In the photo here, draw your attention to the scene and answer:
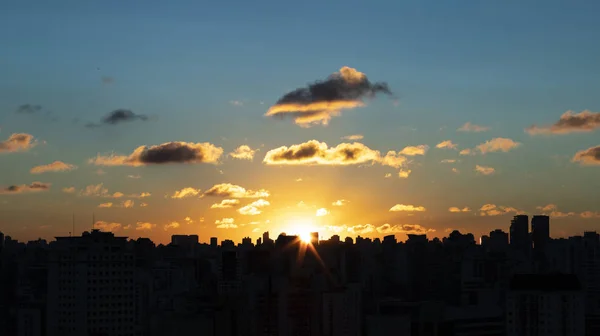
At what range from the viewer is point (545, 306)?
142 m

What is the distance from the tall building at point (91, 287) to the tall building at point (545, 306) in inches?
2150

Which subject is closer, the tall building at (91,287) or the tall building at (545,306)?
the tall building at (91,287)

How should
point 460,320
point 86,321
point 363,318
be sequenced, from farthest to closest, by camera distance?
point 363,318 < point 460,320 < point 86,321

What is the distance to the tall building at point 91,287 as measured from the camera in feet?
457

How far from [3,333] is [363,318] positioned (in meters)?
71.1

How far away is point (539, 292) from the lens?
5556 inches

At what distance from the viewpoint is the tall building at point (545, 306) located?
463 feet

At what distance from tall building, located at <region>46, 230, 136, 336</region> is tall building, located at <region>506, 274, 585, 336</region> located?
5460 centimetres

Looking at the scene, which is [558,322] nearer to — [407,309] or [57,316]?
[407,309]

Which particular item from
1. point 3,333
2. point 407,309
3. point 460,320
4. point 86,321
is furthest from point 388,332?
point 3,333

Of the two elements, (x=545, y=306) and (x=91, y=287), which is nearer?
(x=91, y=287)

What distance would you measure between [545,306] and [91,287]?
63.5 m

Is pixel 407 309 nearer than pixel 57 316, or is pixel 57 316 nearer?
pixel 57 316

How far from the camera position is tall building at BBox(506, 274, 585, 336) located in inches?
5556
